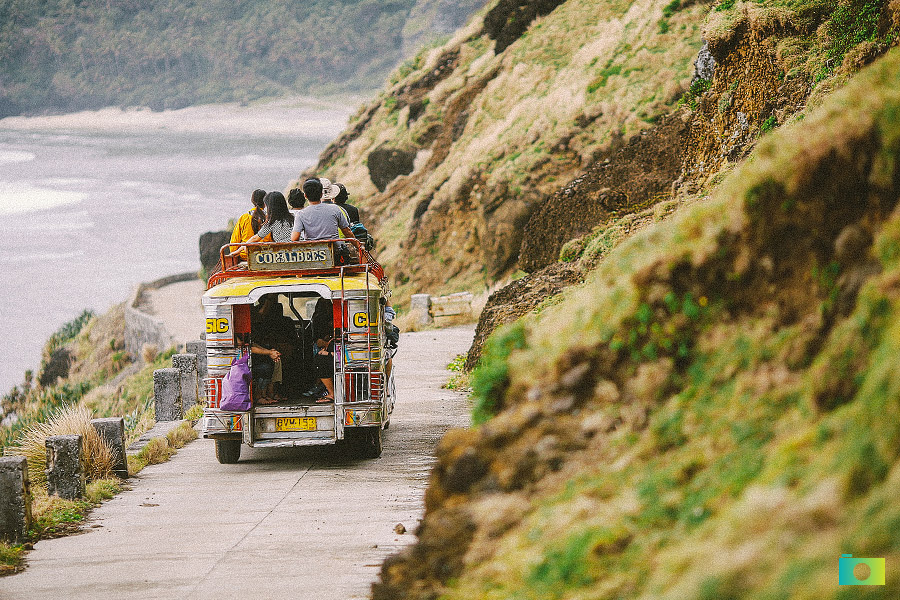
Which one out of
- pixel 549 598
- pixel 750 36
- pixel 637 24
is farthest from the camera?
pixel 637 24

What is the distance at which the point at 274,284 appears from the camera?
30.9 ft

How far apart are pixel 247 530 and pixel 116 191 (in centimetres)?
10301

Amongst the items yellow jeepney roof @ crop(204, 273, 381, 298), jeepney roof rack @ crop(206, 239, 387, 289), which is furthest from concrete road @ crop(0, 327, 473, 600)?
jeepney roof rack @ crop(206, 239, 387, 289)

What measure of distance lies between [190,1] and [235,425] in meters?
187

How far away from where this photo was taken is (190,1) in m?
180

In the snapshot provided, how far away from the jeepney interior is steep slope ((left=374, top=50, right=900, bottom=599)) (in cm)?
525

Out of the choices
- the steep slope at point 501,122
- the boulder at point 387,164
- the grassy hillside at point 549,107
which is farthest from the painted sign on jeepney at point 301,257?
the boulder at point 387,164

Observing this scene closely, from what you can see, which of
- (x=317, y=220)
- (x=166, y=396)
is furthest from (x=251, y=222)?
(x=166, y=396)

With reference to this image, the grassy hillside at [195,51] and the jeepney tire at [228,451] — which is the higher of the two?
the grassy hillside at [195,51]

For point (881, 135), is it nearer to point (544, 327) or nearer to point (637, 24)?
point (544, 327)

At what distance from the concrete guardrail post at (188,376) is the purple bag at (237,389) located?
456cm

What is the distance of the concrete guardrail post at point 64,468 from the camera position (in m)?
8.72

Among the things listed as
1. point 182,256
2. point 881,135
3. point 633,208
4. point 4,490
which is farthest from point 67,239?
point 881,135

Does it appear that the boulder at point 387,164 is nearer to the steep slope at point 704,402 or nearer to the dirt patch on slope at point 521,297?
the dirt patch on slope at point 521,297
